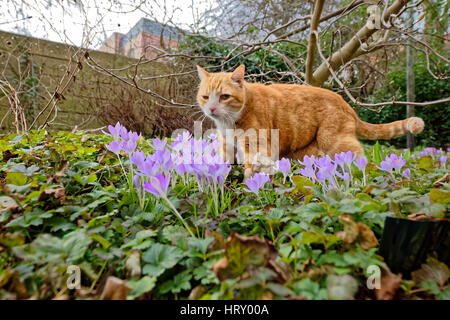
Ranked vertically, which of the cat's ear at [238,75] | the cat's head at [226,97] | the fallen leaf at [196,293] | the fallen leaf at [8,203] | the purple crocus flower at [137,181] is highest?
the cat's ear at [238,75]

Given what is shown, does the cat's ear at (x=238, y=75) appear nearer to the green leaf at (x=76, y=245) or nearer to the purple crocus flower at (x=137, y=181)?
the purple crocus flower at (x=137, y=181)

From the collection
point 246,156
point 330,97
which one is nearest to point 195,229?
point 246,156

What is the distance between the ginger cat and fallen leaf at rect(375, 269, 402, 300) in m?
1.77

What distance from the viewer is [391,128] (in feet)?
8.11

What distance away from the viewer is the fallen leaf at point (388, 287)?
2.01 ft

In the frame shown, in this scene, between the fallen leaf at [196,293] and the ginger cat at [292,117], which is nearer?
the fallen leaf at [196,293]

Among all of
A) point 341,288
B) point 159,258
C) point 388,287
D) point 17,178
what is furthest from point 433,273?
point 17,178

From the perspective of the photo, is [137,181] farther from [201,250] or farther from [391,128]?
[391,128]

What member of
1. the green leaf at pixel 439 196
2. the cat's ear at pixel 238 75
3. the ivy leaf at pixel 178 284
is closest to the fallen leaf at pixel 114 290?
the ivy leaf at pixel 178 284

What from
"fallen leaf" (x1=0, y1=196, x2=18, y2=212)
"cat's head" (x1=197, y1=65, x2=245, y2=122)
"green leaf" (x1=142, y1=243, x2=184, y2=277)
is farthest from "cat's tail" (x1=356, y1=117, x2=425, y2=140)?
"fallen leaf" (x1=0, y1=196, x2=18, y2=212)

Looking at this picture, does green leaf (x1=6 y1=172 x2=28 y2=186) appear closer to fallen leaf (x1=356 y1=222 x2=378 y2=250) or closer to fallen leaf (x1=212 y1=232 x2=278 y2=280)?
fallen leaf (x1=212 y1=232 x2=278 y2=280)

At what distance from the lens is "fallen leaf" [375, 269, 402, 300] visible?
2.01 feet

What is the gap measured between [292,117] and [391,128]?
35.6 inches
